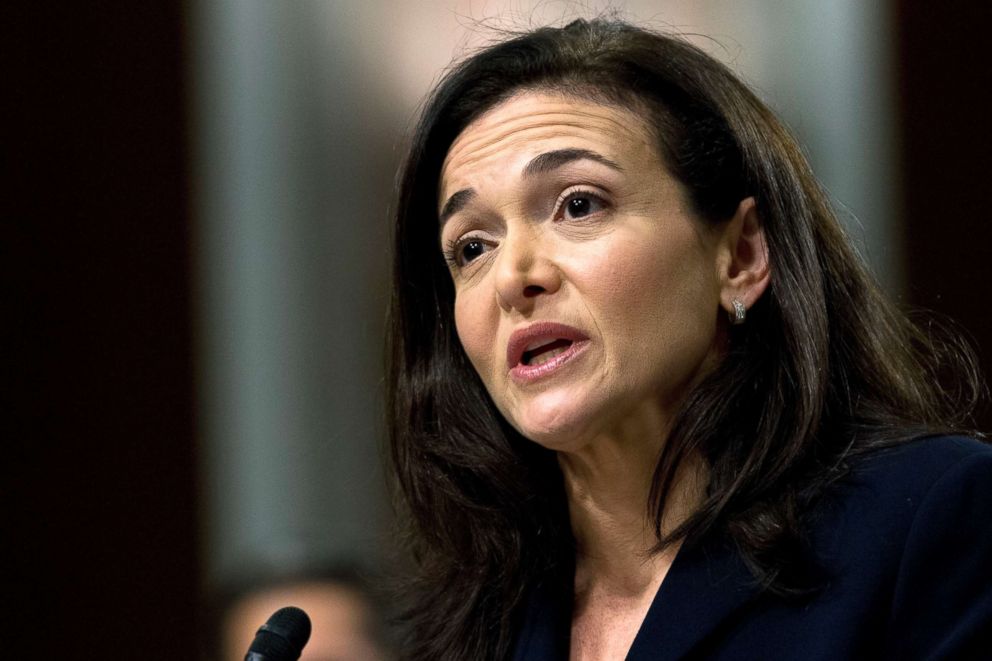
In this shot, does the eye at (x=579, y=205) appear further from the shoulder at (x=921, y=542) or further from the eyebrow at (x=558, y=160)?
the shoulder at (x=921, y=542)

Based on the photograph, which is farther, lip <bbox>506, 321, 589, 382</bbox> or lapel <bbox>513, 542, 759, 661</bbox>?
lip <bbox>506, 321, 589, 382</bbox>

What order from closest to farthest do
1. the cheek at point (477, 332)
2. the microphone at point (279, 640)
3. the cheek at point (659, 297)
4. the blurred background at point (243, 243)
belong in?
1. the microphone at point (279, 640)
2. the cheek at point (659, 297)
3. the cheek at point (477, 332)
4. the blurred background at point (243, 243)

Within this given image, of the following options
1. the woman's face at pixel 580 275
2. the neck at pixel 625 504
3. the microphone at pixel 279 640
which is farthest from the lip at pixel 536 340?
the microphone at pixel 279 640

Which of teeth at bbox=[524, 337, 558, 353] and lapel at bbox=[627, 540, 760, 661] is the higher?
teeth at bbox=[524, 337, 558, 353]

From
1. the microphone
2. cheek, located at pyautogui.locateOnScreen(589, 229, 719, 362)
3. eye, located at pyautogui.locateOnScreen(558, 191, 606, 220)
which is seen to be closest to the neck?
cheek, located at pyautogui.locateOnScreen(589, 229, 719, 362)

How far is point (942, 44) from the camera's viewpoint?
284 centimetres

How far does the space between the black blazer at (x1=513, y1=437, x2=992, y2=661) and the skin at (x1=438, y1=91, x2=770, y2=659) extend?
15cm

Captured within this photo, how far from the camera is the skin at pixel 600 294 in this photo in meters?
1.56

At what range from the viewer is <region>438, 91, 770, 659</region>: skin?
1.56 m

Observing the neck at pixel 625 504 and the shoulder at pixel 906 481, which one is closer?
the shoulder at pixel 906 481

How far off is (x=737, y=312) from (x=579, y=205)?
0.25m

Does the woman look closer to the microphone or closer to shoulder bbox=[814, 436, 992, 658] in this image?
shoulder bbox=[814, 436, 992, 658]

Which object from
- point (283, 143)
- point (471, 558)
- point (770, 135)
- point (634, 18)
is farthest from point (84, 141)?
point (770, 135)

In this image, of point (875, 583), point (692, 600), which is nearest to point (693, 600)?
point (692, 600)
